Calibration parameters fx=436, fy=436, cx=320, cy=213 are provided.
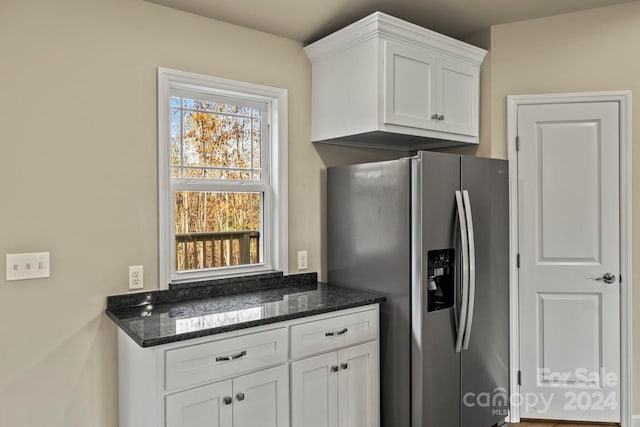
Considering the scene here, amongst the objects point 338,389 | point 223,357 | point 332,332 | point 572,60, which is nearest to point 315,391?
point 338,389

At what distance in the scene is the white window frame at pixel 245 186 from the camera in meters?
2.29

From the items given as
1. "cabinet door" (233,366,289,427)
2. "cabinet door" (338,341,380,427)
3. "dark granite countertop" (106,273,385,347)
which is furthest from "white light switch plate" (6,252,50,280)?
"cabinet door" (338,341,380,427)

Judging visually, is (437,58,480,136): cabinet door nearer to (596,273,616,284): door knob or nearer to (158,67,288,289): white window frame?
(158,67,288,289): white window frame

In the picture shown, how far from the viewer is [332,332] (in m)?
2.21

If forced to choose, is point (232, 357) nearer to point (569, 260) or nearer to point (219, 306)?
point (219, 306)

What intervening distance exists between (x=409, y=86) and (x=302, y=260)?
125 centimetres

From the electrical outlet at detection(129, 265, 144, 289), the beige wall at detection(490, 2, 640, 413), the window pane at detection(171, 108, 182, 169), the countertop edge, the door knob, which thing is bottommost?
the countertop edge

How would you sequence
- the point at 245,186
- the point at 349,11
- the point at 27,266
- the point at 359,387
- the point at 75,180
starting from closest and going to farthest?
the point at 27,266 → the point at 75,180 → the point at 359,387 → the point at 349,11 → the point at 245,186

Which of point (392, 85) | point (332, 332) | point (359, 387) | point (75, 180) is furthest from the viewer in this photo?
point (392, 85)

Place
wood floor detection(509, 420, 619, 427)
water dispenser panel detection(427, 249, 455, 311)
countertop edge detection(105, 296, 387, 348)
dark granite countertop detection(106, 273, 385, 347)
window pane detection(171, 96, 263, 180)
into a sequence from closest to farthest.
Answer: countertop edge detection(105, 296, 387, 348) → dark granite countertop detection(106, 273, 385, 347) → water dispenser panel detection(427, 249, 455, 311) → window pane detection(171, 96, 263, 180) → wood floor detection(509, 420, 619, 427)

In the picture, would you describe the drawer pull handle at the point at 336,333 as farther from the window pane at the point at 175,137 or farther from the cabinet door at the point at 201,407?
the window pane at the point at 175,137

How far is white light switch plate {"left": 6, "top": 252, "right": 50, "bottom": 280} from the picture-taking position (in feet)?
6.25

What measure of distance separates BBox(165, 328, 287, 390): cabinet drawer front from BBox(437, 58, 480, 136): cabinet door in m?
1.60

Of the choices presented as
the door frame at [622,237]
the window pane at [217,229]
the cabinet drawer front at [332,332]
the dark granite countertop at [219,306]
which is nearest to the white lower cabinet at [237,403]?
the cabinet drawer front at [332,332]
